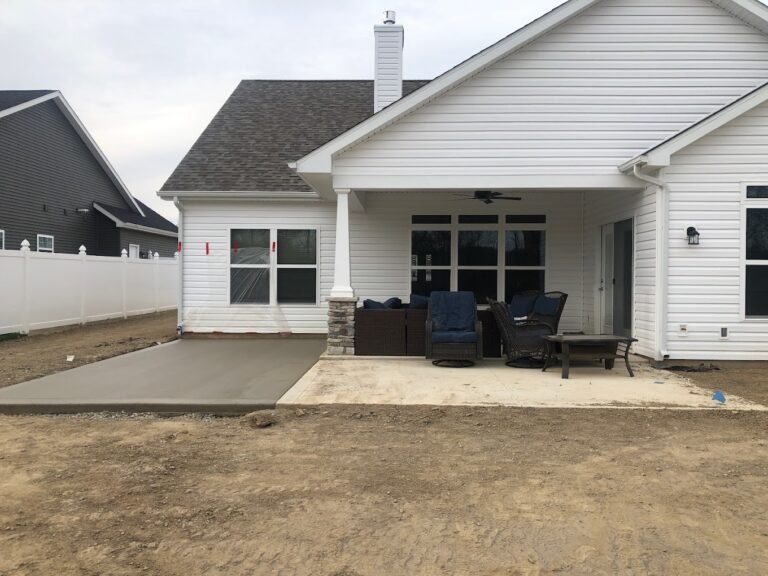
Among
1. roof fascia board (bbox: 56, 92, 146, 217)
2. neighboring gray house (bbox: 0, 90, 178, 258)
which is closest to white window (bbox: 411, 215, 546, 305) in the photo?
neighboring gray house (bbox: 0, 90, 178, 258)

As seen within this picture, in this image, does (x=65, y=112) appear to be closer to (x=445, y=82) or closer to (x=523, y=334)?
(x=445, y=82)

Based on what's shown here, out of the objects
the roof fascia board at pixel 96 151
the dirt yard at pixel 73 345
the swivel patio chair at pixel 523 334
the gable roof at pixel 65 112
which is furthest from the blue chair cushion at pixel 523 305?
the roof fascia board at pixel 96 151

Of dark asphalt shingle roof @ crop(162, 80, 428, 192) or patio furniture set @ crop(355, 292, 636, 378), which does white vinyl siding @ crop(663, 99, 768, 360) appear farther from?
dark asphalt shingle roof @ crop(162, 80, 428, 192)

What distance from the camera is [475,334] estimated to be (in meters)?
8.26

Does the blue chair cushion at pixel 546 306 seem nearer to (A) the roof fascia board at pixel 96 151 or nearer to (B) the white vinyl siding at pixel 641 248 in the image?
(B) the white vinyl siding at pixel 641 248

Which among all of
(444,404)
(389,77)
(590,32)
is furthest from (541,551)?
(389,77)

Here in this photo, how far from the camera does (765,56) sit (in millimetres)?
9102

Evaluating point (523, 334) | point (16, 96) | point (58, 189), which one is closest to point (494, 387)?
point (523, 334)

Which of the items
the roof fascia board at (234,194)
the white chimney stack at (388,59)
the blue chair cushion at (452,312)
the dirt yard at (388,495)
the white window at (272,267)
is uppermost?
the white chimney stack at (388,59)

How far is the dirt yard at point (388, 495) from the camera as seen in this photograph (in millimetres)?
3006

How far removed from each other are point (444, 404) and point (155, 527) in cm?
340

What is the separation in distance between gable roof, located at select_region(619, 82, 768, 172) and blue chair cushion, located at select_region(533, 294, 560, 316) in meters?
2.30

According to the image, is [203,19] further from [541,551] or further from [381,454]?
[541,551]

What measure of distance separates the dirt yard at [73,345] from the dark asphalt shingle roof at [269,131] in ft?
10.9
